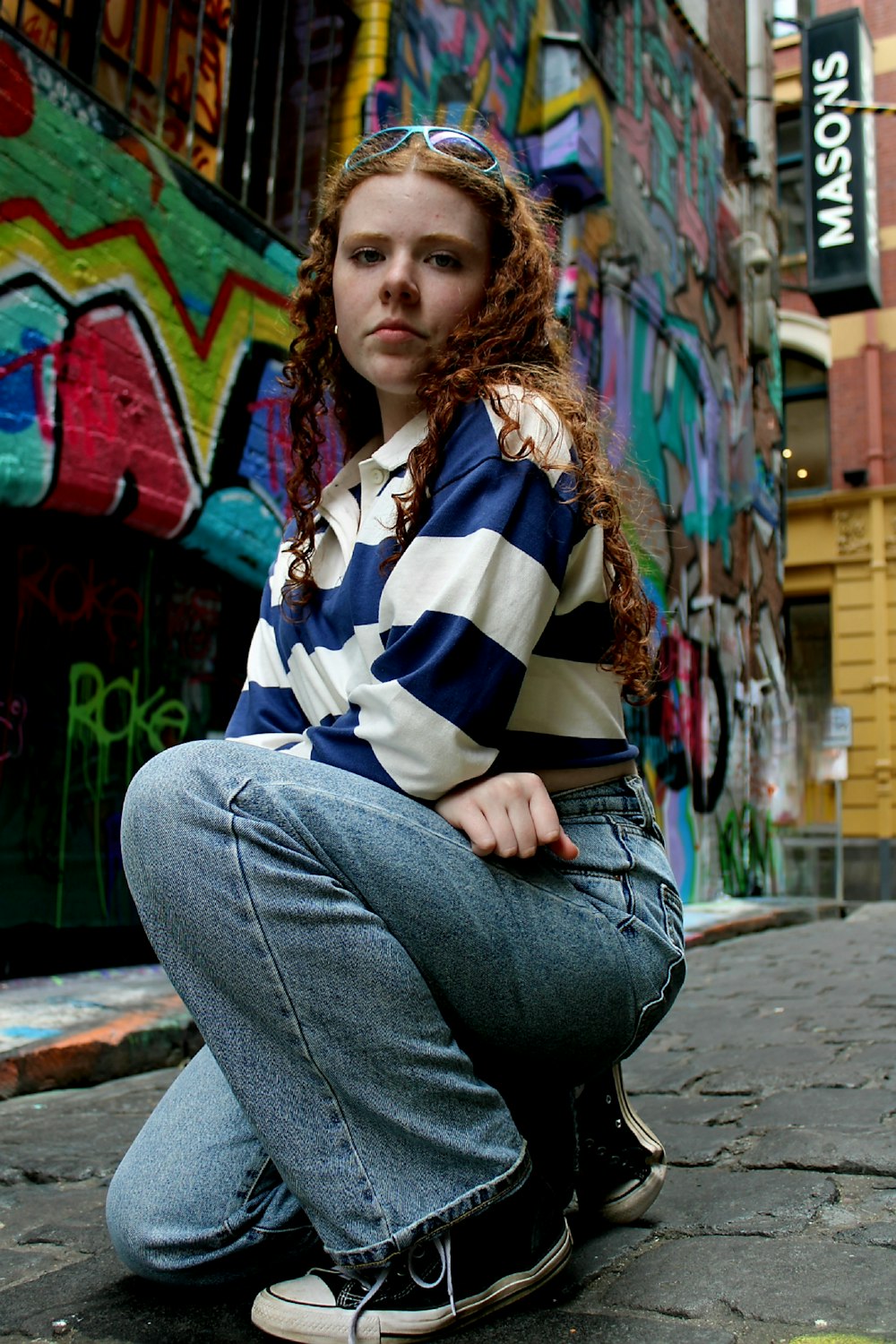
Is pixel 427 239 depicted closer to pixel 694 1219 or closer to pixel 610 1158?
pixel 610 1158

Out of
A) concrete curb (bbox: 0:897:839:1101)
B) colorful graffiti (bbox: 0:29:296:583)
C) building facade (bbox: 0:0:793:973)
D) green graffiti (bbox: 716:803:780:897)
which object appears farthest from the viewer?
green graffiti (bbox: 716:803:780:897)

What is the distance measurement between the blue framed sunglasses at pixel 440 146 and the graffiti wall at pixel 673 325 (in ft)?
14.9

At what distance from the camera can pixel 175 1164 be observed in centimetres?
156

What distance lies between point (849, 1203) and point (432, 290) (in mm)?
1567

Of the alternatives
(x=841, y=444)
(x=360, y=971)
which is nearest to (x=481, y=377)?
(x=360, y=971)

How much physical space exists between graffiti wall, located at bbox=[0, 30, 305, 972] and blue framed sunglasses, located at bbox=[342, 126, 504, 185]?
2519mm

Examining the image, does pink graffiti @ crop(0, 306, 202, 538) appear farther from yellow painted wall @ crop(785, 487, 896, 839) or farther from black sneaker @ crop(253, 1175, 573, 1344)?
yellow painted wall @ crop(785, 487, 896, 839)

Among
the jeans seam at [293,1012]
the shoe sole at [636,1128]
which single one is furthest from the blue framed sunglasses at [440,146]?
the shoe sole at [636,1128]

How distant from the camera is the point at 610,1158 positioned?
1812mm

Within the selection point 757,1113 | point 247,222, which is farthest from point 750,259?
point 757,1113

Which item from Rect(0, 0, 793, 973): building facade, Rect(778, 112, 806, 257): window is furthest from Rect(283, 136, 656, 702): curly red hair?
Rect(778, 112, 806, 257): window

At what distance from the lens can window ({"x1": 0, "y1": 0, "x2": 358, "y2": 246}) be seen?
15.8 ft

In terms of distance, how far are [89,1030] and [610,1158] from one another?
2.07m

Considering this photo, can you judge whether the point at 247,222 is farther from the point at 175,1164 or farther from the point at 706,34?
the point at 706,34
